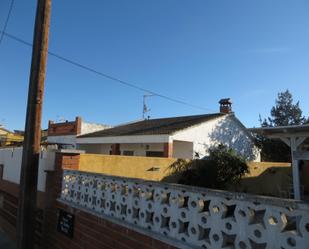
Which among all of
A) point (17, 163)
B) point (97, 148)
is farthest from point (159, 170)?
point (97, 148)

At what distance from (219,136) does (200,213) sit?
17.6 meters

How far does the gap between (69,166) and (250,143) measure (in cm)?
1987

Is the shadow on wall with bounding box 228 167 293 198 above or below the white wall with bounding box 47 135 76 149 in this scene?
below

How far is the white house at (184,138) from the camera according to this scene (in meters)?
17.7

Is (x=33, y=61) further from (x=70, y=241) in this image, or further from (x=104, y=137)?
(x=104, y=137)

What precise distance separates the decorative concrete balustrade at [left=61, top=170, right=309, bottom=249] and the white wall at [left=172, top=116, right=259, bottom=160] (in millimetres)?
12086

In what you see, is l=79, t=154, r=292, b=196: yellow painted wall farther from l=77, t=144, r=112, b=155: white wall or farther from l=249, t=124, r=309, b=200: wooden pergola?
l=77, t=144, r=112, b=155: white wall

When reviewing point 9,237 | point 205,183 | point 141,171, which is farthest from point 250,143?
point 9,237

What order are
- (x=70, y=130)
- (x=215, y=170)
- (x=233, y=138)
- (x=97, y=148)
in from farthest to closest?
(x=70, y=130), (x=97, y=148), (x=233, y=138), (x=215, y=170)

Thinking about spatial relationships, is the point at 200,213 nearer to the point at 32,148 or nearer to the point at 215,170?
the point at 32,148

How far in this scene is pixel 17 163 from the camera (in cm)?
916

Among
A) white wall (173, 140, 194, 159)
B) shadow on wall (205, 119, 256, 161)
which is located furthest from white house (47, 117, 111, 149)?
shadow on wall (205, 119, 256, 161)

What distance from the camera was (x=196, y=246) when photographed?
331 centimetres

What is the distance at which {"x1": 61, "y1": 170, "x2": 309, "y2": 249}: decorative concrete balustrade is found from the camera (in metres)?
2.60
